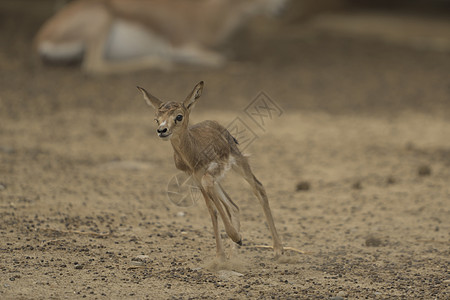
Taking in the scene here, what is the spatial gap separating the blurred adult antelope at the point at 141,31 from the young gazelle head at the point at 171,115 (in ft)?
23.6

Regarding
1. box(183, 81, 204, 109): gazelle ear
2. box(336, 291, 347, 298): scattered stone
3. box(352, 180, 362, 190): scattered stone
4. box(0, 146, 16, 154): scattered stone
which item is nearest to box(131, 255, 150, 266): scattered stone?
box(183, 81, 204, 109): gazelle ear

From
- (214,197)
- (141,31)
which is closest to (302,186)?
(214,197)

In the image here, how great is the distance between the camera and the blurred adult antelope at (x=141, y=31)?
10.9m

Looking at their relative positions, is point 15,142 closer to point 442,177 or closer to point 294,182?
point 294,182

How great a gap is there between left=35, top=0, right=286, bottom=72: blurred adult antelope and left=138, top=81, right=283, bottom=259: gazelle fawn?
695cm

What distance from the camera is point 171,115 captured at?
3.55 m

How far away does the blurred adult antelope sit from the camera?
10938 mm

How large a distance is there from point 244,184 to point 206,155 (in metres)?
2.39

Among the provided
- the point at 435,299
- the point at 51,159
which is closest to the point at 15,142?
the point at 51,159

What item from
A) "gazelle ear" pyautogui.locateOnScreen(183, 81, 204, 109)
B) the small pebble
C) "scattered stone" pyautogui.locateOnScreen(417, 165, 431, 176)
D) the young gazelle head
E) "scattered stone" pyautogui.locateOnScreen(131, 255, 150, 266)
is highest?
"scattered stone" pyautogui.locateOnScreen(417, 165, 431, 176)

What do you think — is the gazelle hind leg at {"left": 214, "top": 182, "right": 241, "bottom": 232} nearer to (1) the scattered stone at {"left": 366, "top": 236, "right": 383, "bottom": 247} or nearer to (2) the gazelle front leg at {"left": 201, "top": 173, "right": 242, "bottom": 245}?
(2) the gazelle front leg at {"left": 201, "top": 173, "right": 242, "bottom": 245}

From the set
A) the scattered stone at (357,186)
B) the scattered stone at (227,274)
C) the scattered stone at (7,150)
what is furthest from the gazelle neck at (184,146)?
the scattered stone at (7,150)

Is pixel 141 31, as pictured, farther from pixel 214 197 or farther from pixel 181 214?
pixel 214 197

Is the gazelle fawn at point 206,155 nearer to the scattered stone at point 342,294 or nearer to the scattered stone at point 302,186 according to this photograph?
the scattered stone at point 342,294
